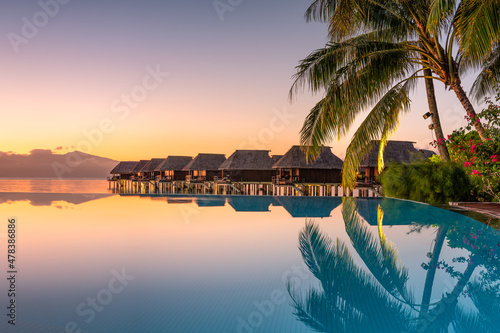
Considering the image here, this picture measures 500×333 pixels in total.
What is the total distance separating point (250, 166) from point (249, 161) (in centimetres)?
58

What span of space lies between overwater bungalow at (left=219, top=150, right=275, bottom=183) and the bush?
20.1 meters

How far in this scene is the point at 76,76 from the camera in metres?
16.2

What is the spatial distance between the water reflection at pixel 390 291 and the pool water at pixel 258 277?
13 mm

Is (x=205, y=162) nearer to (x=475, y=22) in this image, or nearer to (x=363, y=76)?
(x=363, y=76)

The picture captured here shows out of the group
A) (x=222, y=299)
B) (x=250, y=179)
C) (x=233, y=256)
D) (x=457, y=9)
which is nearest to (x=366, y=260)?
(x=233, y=256)

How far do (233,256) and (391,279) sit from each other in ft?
6.46

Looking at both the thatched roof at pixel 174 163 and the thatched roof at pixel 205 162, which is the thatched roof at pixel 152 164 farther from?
the thatched roof at pixel 205 162

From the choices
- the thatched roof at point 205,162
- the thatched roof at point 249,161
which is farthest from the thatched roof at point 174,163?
the thatched roof at point 249,161

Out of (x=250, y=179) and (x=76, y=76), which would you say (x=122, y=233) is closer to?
(x=76, y=76)

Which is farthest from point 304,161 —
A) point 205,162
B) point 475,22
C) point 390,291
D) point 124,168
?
point 124,168

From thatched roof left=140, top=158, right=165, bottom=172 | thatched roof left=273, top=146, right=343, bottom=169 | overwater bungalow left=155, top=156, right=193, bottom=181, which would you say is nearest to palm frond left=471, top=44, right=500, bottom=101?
thatched roof left=273, top=146, right=343, bottom=169

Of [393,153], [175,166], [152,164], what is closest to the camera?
[393,153]

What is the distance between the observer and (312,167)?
1056 inches

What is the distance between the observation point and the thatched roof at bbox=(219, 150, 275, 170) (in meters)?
30.8
